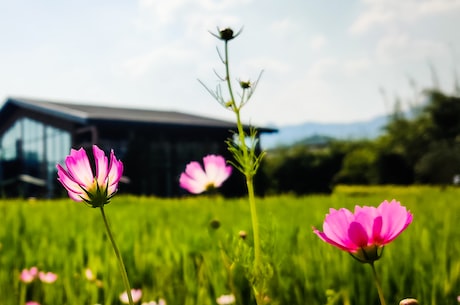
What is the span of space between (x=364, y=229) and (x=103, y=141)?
1747 cm

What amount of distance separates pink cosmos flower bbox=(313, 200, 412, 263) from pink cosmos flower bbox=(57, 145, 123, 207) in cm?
21

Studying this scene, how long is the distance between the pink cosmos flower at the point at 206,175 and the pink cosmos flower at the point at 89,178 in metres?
0.37

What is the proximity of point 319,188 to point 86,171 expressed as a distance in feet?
82.8

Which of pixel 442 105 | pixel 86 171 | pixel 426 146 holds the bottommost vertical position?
pixel 86 171

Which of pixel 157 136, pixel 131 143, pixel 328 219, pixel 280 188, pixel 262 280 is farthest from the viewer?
pixel 280 188

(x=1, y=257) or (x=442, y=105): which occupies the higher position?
(x=442, y=105)

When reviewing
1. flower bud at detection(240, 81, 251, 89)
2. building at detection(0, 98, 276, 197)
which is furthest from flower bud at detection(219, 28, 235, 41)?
building at detection(0, 98, 276, 197)

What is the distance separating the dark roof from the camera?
631 inches

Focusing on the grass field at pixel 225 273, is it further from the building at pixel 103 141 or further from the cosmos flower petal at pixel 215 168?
the building at pixel 103 141

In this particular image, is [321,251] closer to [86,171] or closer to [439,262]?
[439,262]

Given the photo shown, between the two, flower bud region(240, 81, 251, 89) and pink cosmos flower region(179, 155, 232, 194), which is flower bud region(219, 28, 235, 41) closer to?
flower bud region(240, 81, 251, 89)

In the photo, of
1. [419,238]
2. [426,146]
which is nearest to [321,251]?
[419,238]

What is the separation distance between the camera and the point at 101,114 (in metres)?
17.7

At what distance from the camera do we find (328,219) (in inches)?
21.6
